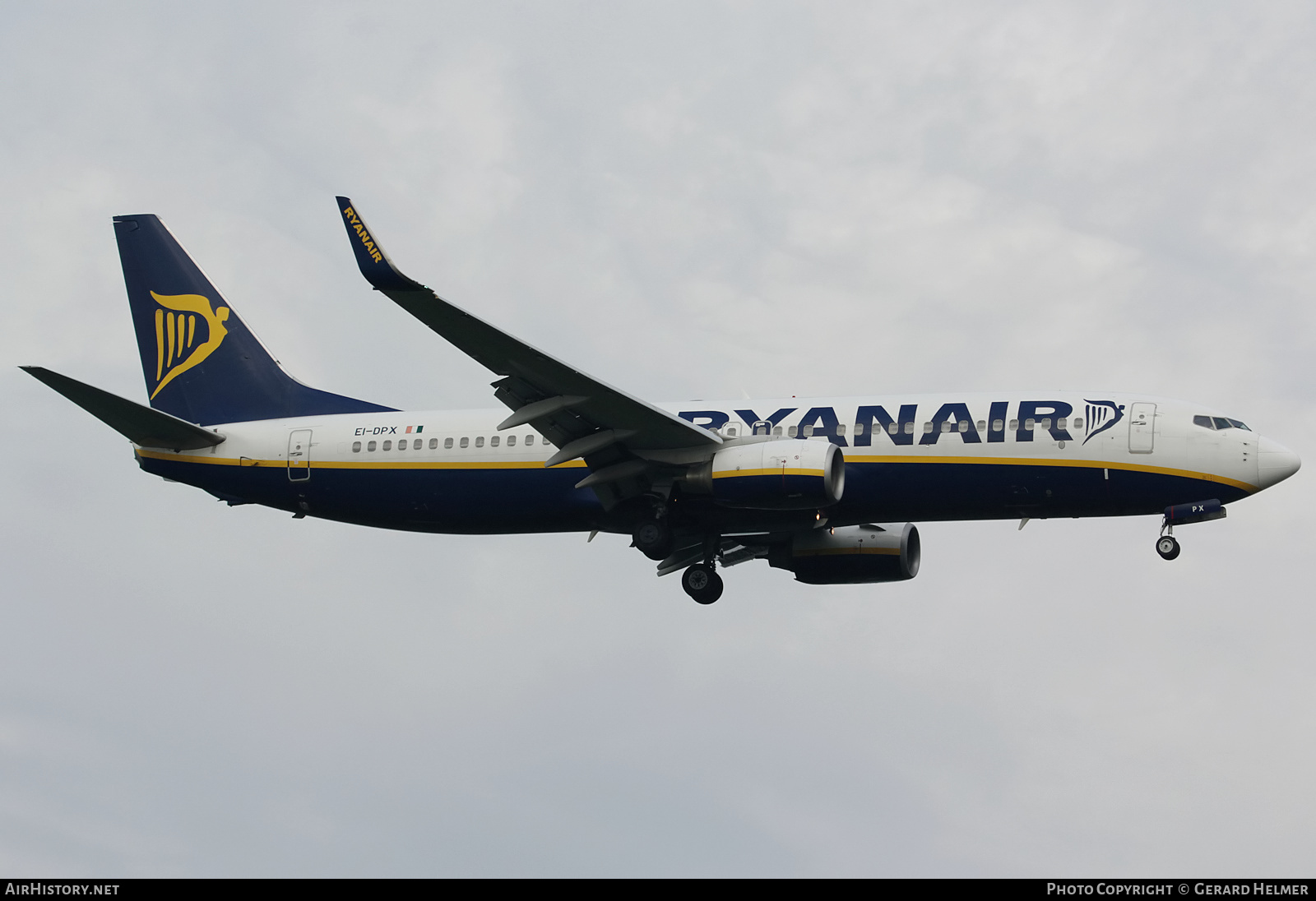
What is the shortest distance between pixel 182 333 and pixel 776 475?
1839 cm

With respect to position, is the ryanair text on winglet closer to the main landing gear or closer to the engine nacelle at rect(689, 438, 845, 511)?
the engine nacelle at rect(689, 438, 845, 511)

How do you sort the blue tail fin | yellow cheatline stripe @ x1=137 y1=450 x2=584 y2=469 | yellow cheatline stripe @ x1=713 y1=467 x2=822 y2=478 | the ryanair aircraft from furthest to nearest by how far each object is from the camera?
1. the blue tail fin
2. yellow cheatline stripe @ x1=137 y1=450 x2=584 y2=469
3. the ryanair aircraft
4. yellow cheatline stripe @ x1=713 y1=467 x2=822 y2=478

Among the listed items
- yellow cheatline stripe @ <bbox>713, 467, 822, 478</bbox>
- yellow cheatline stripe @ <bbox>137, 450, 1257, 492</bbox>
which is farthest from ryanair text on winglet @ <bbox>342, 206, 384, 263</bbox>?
yellow cheatline stripe @ <bbox>713, 467, 822, 478</bbox>

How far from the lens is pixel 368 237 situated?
29.9m

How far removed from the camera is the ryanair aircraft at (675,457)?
35.1 meters

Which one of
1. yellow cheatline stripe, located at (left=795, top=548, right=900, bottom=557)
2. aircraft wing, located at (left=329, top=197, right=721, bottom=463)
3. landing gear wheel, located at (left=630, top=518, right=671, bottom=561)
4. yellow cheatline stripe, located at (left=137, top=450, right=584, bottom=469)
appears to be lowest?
landing gear wheel, located at (left=630, top=518, right=671, bottom=561)

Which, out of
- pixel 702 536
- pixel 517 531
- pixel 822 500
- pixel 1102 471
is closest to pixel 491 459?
pixel 517 531

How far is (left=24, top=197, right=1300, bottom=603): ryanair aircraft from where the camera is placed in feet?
115

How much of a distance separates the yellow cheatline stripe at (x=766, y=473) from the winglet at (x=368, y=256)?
874 cm

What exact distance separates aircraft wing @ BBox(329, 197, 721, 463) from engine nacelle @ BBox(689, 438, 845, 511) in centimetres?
92

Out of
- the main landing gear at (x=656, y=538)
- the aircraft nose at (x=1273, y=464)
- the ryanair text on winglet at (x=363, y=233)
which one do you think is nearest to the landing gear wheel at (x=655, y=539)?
the main landing gear at (x=656, y=538)

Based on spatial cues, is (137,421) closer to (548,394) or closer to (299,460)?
(299,460)

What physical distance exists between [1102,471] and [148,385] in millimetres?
25370

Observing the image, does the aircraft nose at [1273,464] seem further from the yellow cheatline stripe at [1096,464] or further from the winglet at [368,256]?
the winglet at [368,256]
